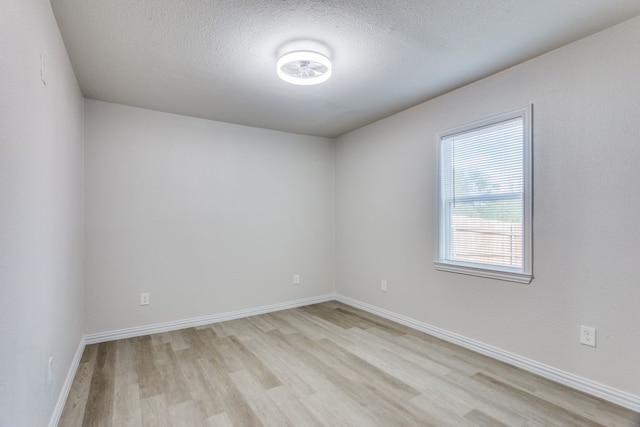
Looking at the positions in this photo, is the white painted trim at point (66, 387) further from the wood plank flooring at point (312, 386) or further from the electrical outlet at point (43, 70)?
the electrical outlet at point (43, 70)

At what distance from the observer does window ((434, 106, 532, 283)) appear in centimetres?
252

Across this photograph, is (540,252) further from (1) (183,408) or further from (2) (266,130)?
(2) (266,130)

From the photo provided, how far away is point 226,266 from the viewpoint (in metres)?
3.83

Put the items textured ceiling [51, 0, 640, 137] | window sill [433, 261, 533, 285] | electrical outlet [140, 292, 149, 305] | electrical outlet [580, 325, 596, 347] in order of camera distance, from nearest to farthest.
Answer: textured ceiling [51, 0, 640, 137]
electrical outlet [580, 325, 596, 347]
window sill [433, 261, 533, 285]
electrical outlet [140, 292, 149, 305]

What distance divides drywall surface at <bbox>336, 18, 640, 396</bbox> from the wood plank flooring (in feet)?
0.94

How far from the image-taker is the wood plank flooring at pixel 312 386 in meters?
1.92

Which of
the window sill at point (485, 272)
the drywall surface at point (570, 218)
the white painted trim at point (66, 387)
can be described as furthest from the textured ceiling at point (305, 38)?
the white painted trim at point (66, 387)

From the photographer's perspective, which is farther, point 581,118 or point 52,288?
point 581,118

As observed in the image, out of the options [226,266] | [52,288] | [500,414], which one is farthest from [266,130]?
[500,414]

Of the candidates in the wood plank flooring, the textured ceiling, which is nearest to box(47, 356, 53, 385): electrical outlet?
the wood plank flooring

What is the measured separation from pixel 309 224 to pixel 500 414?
10.0 ft

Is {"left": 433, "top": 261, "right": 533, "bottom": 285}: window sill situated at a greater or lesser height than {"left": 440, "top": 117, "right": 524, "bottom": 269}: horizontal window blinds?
lesser

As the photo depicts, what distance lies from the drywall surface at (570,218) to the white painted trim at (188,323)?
5.65 ft

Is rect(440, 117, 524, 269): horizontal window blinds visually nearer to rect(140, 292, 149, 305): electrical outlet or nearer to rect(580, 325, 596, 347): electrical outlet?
rect(580, 325, 596, 347): electrical outlet
